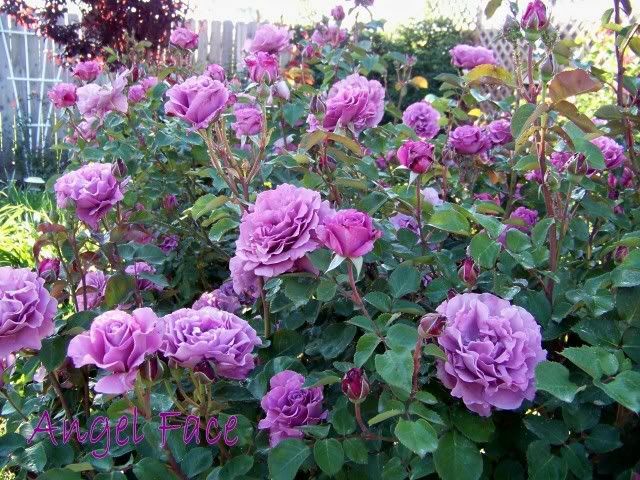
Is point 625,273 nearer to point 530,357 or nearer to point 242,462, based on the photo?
point 530,357

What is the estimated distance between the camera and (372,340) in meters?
0.78

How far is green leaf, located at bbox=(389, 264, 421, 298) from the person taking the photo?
90 cm

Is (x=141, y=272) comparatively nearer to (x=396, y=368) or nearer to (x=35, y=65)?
(x=396, y=368)

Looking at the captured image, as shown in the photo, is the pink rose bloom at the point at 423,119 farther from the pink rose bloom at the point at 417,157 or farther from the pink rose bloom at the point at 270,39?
the pink rose bloom at the point at 417,157

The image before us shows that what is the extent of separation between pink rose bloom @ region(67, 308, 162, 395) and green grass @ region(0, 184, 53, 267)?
183cm

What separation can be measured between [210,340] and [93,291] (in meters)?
0.52

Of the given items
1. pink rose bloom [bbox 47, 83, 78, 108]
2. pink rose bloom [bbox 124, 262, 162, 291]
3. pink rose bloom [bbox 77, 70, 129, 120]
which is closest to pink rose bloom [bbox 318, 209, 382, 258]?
pink rose bloom [bbox 124, 262, 162, 291]

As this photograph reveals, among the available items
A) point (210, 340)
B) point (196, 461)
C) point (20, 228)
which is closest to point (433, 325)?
point (210, 340)

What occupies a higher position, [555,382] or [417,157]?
[417,157]

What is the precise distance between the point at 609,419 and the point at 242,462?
494 mm

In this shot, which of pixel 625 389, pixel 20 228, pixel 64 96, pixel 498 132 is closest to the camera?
pixel 625 389

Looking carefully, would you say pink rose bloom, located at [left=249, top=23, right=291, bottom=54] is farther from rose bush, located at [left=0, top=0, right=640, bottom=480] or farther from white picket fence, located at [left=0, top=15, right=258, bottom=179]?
white picket fence, located at [left=0, top=15, right=258, bottom=179]

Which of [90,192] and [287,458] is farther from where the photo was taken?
[90,192]

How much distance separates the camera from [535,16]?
933 millimetres
